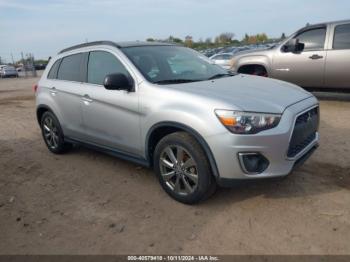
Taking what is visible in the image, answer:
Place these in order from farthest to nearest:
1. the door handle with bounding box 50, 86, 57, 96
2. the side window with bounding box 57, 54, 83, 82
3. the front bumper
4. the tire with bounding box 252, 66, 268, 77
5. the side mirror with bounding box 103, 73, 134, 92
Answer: the tire with bounding box 252, 66, 268, 77
the door handle with bounding box 50, 86, 57, 96
the side window with bounding box 57, 54, 83, 82
the side mirror with bounding box 103, 73, 134, 92
the front bumper

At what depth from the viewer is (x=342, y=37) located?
8359 mm

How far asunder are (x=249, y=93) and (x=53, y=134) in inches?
139

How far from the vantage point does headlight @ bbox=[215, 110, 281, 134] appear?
3424 millimetres

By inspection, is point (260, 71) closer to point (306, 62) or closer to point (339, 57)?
point (306, 62)

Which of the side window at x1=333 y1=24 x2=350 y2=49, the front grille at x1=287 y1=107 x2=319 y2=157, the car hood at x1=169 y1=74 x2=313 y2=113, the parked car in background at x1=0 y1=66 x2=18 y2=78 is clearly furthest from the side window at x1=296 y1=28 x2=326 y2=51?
the parked car in background at x1=0 y1=66 x2=18 y2=78

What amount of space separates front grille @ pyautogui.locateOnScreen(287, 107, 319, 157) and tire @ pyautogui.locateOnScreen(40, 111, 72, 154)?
3577 mm

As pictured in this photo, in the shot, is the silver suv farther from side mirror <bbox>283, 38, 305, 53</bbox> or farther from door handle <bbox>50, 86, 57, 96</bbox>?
side mirror <bbox>283, 38, 305, 53</bbox>

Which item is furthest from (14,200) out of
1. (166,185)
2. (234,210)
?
(234,210)

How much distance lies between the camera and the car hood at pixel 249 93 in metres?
3.54

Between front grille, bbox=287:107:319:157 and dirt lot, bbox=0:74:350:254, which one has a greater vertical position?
front grille, bbox=287:107:319:157

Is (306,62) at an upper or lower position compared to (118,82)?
lower

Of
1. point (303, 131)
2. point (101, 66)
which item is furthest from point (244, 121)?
point (101, 66)

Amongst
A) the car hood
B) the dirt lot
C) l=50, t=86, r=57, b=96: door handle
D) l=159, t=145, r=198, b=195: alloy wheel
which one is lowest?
the dirt lot

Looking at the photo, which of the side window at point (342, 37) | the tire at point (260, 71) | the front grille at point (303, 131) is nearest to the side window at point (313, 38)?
the side window at point (342, 37)
